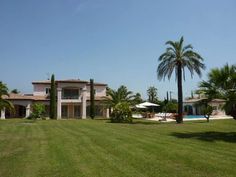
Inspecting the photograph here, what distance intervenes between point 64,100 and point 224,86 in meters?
34.1

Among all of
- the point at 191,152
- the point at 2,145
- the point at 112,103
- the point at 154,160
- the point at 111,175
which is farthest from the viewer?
the point at 112,103

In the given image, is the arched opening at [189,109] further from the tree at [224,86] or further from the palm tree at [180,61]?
the tree at [224,86]

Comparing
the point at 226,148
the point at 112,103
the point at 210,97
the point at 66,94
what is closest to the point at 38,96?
the point at 66,94

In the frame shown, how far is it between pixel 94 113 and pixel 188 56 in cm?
2173

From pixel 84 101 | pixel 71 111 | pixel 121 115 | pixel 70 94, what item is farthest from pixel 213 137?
pixel 71 111

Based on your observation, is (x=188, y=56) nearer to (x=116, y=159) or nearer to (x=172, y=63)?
(x=172, y=63)

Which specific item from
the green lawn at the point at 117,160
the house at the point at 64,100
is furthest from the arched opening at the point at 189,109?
the green lawn at the point at 117,160

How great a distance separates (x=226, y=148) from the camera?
1328 cm

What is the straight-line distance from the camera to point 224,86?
19.2 meters

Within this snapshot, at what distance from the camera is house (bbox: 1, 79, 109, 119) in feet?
158

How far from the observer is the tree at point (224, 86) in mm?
18562

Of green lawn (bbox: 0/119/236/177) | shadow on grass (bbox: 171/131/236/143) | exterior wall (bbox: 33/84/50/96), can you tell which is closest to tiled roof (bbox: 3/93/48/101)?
exterior wall (bbox: 33/84/50/96)

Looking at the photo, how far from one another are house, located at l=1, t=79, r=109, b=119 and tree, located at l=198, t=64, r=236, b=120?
29.1m

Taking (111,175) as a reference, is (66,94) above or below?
above
